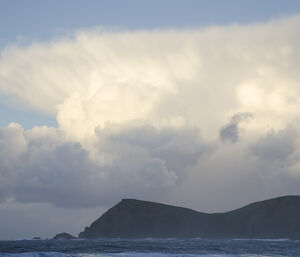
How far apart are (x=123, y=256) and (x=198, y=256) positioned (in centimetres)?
1542

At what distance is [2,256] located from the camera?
72.7 m

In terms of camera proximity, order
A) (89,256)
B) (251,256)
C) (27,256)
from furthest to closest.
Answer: (251,256) → (89,256) → (27,256)

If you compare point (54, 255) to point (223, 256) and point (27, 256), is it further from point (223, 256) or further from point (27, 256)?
point (223, 256)

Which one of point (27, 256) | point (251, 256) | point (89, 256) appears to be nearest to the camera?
point (27, 256)

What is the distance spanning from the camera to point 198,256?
7950 cm

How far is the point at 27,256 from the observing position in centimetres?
6925

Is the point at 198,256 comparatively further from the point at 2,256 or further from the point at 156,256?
the point at 2,256

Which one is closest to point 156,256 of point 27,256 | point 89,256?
point 89,256

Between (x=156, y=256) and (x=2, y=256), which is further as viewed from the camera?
(x=156, y=256)

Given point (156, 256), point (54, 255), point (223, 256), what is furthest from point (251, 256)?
point (54, 255)

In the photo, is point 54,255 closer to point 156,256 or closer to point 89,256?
point 89,256

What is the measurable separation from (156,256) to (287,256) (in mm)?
28083

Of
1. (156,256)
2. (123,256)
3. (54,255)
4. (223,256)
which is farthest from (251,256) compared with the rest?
(54,255)

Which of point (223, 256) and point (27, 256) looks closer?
point (27, 256)
